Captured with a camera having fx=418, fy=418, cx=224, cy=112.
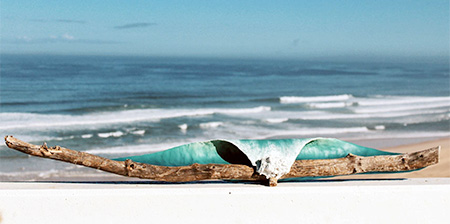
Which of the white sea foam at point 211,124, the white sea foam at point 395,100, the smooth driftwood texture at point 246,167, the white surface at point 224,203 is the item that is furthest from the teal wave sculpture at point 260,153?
the white sea foam at point 395,100

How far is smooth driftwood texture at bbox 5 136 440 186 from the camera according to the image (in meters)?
3.00

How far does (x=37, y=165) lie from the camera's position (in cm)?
675

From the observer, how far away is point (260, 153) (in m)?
3.13

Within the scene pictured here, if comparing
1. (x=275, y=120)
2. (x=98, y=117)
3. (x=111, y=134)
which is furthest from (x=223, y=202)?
(x=98, y=117)

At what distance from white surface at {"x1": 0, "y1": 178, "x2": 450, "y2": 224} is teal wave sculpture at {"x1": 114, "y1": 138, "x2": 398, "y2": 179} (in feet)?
0.66

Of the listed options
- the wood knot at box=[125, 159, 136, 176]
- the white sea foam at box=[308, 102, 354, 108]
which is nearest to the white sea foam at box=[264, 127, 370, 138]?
the white sea foam at box=[308, 102, 354, 108]

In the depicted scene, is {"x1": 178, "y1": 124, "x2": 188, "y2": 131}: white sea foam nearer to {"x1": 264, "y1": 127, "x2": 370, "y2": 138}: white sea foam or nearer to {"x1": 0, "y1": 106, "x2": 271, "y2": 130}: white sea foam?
{"x1": 0, "y1": 106, "x2": 271, "y2": 130}: white sea foam

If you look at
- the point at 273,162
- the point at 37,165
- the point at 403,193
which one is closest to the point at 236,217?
the point at 273,162

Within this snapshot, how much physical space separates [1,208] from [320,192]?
7.09 ft

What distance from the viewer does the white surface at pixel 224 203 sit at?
9.22 ft

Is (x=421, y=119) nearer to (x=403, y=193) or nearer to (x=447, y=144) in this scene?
(x=447, y=144)

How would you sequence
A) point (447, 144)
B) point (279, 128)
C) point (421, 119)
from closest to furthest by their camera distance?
point (447, 144) → point (279, 128) → point (421, 119)

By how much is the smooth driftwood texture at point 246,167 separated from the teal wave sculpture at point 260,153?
8 cm

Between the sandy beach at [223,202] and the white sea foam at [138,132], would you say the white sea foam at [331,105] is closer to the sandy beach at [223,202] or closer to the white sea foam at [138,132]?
the white sea foam at [138,132]
